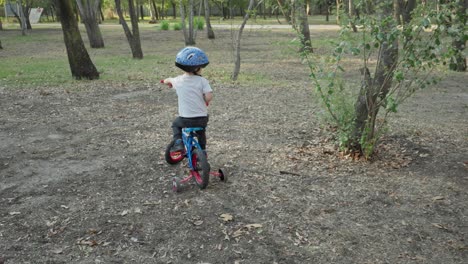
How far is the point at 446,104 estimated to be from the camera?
9.12 m

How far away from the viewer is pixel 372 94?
213 inches

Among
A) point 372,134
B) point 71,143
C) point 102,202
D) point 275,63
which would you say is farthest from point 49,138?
point 275,63

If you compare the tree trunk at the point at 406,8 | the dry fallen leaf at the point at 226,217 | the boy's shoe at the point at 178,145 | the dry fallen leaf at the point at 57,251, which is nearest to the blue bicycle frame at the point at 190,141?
the boy's shoe at the point at 178,145

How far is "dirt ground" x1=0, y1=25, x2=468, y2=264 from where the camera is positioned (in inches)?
147

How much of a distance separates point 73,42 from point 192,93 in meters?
8.39

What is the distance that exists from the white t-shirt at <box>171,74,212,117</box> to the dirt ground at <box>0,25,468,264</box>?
910 mm

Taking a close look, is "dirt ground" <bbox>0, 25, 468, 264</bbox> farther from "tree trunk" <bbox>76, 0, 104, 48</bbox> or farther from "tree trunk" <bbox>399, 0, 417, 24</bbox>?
"tree trunk" <bbox>76, 0, 104, 48</bbox>

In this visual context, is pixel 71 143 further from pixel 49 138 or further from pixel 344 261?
pixel 344 261

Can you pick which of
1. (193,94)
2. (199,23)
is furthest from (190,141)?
(199,23)

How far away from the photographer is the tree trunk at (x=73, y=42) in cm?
1170

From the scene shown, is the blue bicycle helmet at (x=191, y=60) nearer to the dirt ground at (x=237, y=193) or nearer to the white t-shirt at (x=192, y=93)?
the white t-shirt at (x=192, y=93)

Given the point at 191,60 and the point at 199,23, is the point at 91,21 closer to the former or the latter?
the point at 199,23

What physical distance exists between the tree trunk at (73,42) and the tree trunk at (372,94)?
875 cm

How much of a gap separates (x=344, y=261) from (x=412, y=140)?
133 inches
